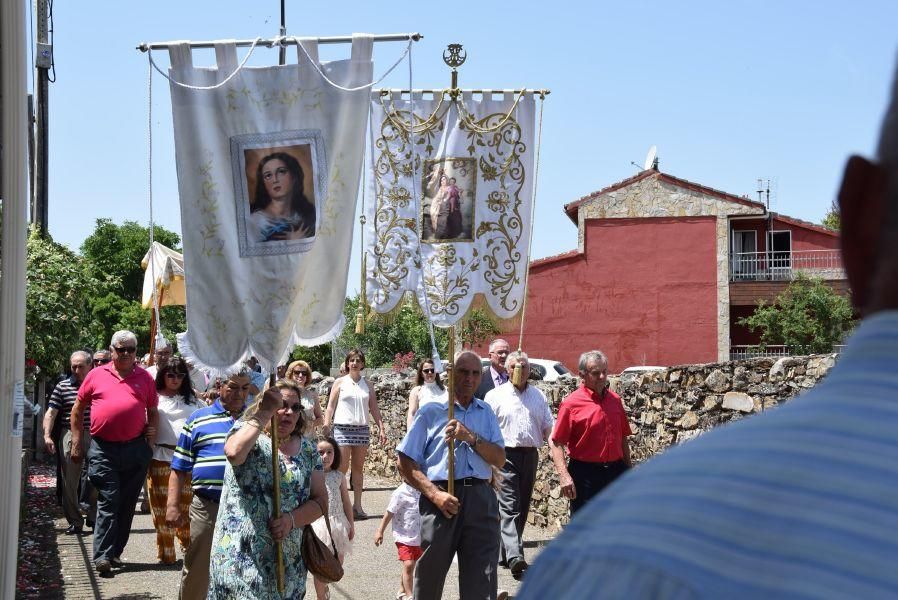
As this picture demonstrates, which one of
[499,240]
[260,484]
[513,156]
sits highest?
[513,156]

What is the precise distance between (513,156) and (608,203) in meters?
33.9

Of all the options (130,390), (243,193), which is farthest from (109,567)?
(243,193)

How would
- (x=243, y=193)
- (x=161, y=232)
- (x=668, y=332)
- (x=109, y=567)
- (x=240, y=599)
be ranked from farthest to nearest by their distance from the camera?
(x=161, y=232) → (x=668, y=332) → (x=109, y=567) → (x=243, y=193) → (x=240, y=599)

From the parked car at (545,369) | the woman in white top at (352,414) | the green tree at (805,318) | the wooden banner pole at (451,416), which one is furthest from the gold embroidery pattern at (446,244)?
the green tree at (805,318)

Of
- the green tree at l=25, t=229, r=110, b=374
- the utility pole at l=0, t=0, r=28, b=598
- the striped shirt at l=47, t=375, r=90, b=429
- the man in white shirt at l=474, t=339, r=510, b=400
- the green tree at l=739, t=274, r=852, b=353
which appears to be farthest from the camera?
the green tree at l=739, t=274, r=852, b=353

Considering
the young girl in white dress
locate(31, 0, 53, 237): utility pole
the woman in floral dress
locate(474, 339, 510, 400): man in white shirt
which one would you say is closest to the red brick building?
locate(31, 0, 53, 237): utility pole

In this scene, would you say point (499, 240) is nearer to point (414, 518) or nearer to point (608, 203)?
point (414, 518)

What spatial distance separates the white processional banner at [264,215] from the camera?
6.47 metres

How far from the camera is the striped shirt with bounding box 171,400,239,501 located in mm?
7055

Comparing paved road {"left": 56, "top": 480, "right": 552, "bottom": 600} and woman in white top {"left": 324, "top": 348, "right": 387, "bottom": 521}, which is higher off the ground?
woman in white top {"left": 324, "top": 348, "right": 387, "bottom": 521}

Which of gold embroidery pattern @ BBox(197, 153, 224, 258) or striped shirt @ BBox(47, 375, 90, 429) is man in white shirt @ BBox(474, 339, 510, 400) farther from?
gold embroidery pattern @ BBox(197, 153, 224, 258)

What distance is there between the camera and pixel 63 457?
12.9 metres

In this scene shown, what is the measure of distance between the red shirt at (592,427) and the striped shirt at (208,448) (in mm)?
3466

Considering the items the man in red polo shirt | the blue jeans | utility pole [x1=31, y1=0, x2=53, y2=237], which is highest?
utility pole [x1=31, y1=0, x2=53, y2=237]
